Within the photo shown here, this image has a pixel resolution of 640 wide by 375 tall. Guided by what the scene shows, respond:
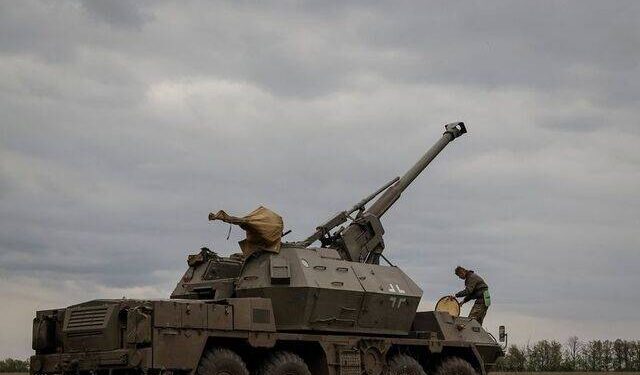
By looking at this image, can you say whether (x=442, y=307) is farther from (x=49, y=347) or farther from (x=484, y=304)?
(x=49, y=347)

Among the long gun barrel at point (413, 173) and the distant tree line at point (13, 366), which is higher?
the long gun barrel at point (413, 173)

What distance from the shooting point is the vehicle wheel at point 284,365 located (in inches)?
775

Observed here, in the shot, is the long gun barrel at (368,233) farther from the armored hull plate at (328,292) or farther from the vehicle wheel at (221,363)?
the vehicle wheel at (221,363)

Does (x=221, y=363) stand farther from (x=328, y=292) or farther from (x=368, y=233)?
(x=368, y=233)

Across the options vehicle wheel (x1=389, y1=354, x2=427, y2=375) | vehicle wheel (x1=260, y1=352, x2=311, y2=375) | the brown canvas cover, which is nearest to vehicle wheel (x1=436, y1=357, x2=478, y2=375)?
vehicle wheel (x1=389, y1=354, x2=427, y2=375)

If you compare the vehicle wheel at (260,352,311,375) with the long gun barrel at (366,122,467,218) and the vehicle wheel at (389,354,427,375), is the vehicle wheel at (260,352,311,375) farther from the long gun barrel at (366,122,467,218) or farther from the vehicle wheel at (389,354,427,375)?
the long gun barrel at (366,122,467,218)

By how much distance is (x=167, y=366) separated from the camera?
18016 mm

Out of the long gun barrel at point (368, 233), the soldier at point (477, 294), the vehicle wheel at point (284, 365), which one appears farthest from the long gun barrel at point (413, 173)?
the vehicle wheel at point (284, 365)

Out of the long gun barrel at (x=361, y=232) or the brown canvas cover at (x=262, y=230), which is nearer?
the brown canvas cover at (x=262, y=230)

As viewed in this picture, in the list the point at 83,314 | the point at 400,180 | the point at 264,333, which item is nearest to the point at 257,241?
the point at 264,333

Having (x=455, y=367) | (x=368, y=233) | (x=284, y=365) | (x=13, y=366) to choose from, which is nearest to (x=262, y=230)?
(x=284, y=365)

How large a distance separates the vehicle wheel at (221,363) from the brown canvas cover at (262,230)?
113 inches

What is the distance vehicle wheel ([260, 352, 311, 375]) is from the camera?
19688 mm

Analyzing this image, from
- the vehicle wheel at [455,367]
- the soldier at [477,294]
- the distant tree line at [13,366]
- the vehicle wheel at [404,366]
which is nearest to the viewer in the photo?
the vehicle wheel at [404,366]
